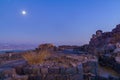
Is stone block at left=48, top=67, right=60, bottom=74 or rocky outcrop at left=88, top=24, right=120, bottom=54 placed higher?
rocky outcrop at left=88, top=24, right=120, bottom=54

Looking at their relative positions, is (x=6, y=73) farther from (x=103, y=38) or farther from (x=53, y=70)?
(x=103, y=38)

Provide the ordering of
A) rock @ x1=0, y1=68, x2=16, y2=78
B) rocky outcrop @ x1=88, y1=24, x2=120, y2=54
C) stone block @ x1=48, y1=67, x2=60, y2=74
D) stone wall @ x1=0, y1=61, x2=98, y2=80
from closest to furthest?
1. rock @ x1=0, y1=68, x2=16, y2=78
2. stone wall @ x1=0, y1=61, x2=98, y2=80
3. stone block @ x1=48, y1=67, x2=60, y2=74
4. rocky outcrop @ x1=88, y1=24, x2=120, y2=54

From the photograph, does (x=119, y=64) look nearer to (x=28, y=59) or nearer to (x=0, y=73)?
(x=28, y=59)

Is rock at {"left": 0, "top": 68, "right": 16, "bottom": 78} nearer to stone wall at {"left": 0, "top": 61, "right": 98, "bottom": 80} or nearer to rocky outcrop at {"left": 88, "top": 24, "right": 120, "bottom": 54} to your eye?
stone wall at {"left": 0, "top": 61, "right": 98, "bottom": 80}

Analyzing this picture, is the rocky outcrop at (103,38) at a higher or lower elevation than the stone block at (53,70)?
higher

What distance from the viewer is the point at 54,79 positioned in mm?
8484

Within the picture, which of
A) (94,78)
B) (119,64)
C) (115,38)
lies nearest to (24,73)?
(94,78)

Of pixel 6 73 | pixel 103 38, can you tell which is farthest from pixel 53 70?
pixel 103 38

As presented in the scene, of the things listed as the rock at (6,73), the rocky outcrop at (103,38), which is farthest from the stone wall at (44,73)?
the rocky outcrop at (103,38)

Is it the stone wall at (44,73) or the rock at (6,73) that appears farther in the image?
the stone wall at (44,73)

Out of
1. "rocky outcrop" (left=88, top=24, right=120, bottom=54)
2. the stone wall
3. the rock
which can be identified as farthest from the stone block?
"rocky outcrop" (left=88, top=24, right=120, bottom=54)

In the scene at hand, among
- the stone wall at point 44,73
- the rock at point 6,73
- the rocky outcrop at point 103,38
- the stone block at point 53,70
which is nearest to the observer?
the rock at point 6,73

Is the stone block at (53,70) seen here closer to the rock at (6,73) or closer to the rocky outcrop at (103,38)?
the rock at (6,73)

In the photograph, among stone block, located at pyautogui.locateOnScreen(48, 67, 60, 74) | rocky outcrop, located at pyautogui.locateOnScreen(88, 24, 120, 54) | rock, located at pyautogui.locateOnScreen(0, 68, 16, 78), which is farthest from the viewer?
rocky outcrop, located at pyautogui.locateOnScreen(88, 24, 120, 54)
